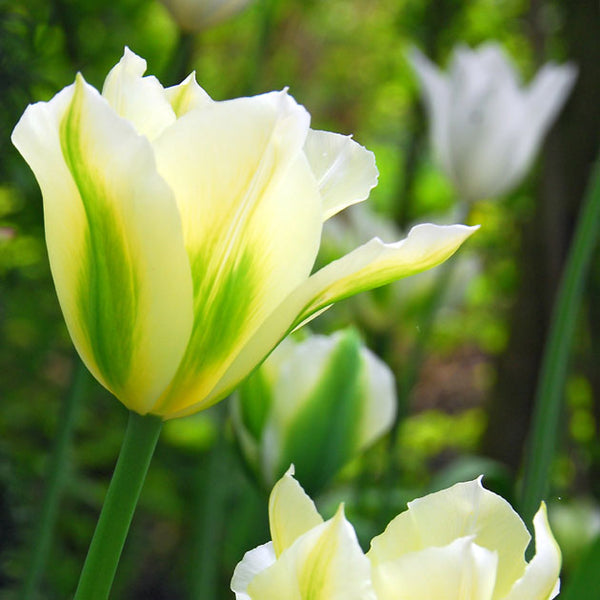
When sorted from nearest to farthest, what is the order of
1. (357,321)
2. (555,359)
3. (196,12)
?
(555,359) < (196,12) < (357,321)

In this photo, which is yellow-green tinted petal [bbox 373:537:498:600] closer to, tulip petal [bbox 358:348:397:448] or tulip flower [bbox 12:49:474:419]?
tulip flower [bbox 12:49:474:419]

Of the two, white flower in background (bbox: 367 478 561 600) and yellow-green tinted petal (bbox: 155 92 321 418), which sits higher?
yellow-green tinted petal (bbox: 155 92 321 418)

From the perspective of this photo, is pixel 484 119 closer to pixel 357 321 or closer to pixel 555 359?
pixel 357 321

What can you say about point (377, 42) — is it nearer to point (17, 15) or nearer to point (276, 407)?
point (17, 15)

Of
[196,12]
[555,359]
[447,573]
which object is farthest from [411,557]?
[196,12]

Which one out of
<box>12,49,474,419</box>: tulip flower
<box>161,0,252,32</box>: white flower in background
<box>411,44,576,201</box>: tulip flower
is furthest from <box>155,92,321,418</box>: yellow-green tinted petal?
<box>411,44,576,201</box>: tulip flower

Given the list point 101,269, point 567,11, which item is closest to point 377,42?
point 567,11

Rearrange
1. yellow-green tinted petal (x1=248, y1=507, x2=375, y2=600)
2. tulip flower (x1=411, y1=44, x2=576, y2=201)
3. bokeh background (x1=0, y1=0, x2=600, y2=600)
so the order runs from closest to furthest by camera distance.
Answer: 1. yellow-green tinted petal (x1=248, y1=507, x2=375, y2=600)
2. bokeh background (x1=0, y1=0, x2=600, y2=600)
3. tulip flower (x1=411, y1=44, x2=576, y2=201)

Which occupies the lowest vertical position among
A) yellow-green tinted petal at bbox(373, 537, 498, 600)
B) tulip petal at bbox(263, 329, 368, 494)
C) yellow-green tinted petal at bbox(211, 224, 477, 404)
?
tulip petal at bbox(263, 329, 368, 494)
